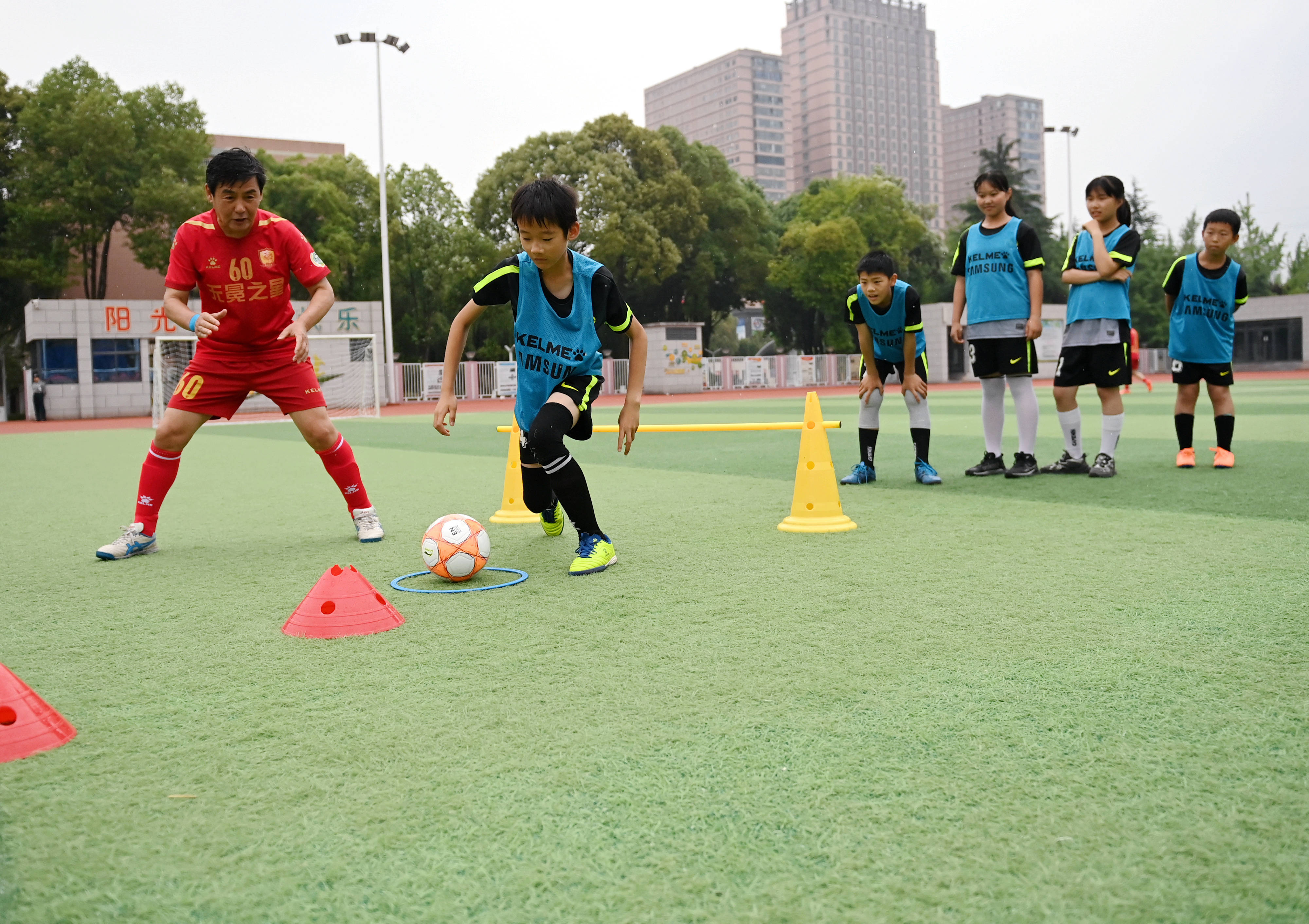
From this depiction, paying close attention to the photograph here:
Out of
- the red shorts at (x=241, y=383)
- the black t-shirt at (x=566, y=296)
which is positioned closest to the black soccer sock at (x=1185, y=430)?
the black t-shirt at (x=566, y=296)

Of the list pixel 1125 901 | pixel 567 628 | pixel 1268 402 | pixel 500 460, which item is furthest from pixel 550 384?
pixel 1268 402

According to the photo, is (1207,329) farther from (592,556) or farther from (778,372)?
(778,372)

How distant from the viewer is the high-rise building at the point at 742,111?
460 feet

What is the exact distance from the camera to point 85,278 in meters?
36.5

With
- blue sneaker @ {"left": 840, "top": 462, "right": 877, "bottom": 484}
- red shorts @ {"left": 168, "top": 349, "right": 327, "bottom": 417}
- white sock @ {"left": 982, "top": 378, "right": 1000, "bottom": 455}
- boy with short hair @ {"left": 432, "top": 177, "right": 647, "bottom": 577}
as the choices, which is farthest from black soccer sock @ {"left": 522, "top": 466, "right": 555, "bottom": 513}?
white sock @ {"left": 982, "top": 378, "right": 1000, "bottom": 455}

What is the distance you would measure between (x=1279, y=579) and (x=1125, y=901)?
2618 mm

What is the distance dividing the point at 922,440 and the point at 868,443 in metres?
0.41

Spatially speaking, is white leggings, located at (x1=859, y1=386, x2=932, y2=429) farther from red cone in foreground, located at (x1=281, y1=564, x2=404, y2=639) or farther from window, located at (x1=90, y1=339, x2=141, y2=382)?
window, located at (x1=90, y1=339, x2=141, y2=382)

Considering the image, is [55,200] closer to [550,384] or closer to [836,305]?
[836,305]

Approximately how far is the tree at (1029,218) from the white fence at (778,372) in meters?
15.1

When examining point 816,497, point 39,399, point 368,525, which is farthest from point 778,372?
point 368,525

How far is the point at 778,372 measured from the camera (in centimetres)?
4409

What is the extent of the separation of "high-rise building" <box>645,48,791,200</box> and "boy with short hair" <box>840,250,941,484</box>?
135 meters

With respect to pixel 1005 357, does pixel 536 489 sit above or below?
below
